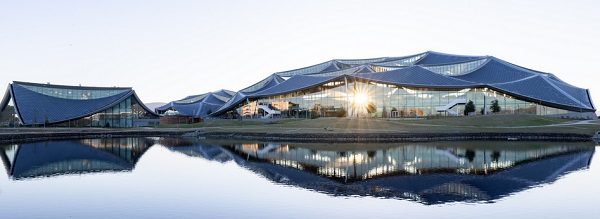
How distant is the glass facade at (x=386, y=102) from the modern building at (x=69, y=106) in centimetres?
2511

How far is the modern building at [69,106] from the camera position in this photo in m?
70.9

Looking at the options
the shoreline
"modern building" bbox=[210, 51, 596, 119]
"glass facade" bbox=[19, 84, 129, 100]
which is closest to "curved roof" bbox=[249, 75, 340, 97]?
"modern building" bbox=[210, 51, 596, 119]

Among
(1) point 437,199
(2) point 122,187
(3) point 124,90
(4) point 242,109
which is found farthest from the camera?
(4) point 242,109

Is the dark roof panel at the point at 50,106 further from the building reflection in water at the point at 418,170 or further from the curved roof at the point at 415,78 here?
the building reflection in water at the point at 418,170

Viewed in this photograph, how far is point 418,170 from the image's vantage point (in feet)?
76.0

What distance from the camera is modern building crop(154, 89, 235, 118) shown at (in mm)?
113375

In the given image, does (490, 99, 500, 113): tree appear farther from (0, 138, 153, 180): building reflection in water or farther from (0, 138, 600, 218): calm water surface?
(0, 138, 153, 180): building reflection in water

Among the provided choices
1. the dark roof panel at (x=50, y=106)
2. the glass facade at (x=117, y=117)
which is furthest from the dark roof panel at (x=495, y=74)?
the dark roof panel at (x=50, y=106)

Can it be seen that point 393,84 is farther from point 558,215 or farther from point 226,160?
point 558,215

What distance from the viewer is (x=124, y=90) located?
268 ft

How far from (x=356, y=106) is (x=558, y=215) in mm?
60439

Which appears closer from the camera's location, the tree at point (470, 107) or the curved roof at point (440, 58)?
the tree at point (470, 107)

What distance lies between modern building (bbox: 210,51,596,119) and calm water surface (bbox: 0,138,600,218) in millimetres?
38899

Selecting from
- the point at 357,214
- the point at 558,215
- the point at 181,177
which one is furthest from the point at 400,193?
the point at 181,177
